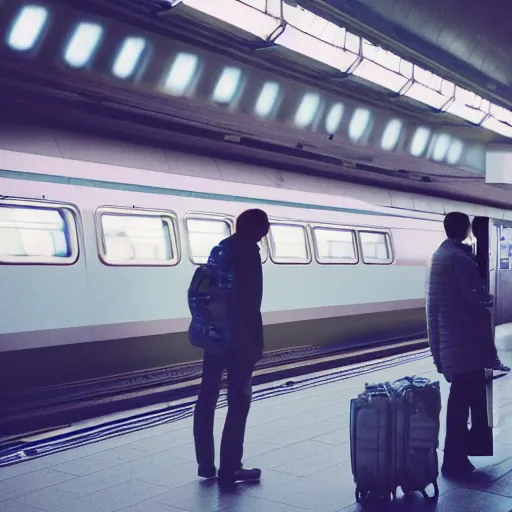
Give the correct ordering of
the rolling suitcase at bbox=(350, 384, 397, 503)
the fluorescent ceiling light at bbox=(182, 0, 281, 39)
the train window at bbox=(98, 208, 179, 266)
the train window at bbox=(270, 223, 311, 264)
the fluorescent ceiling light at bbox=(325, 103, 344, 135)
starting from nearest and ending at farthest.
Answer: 1. the rolling suitcase at bbox=(350, 384, 397, 503)
2. the fluorescent ceiling light at bbox=(182, 0, 281, 39)
3. the train window at bbox=(98, 208, 179, 266)
4. the train window at bbox=(270, 223, 311, 264)
5. the fluorescent ceiling light at bbox=(325, 103, 344, 135)

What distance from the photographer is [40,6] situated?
5988mm

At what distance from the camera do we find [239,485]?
426cm

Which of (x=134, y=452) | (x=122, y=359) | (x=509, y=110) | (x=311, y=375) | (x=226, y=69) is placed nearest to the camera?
(x=134, y=452)

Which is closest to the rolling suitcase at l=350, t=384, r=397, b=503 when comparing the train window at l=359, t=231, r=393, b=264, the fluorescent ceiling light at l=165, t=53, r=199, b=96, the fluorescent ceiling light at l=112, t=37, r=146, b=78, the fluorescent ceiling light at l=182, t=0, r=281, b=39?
the fluorescent ceiling light at l=182, t=0, r=281, b=39

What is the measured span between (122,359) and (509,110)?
5851mm

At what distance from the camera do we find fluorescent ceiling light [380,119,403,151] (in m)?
11.0

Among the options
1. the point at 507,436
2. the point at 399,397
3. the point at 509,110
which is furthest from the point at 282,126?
the point at 399,397

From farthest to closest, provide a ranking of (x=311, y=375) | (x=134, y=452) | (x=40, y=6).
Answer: (x=311, y=375) → (x=40, y=6) → (x=134, y=452)

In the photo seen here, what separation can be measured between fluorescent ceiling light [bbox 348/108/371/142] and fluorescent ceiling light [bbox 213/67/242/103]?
2527 millimetres

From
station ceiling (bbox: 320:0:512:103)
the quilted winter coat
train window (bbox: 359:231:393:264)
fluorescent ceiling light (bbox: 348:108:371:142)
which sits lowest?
the quilted winter coat

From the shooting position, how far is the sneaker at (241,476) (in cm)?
428

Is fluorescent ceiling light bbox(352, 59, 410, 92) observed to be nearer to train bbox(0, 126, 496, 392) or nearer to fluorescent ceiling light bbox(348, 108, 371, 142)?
train bbox(0, 126, 496, 392)

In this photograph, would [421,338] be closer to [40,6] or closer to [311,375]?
[311,375]

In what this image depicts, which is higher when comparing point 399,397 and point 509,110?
point 509,110
